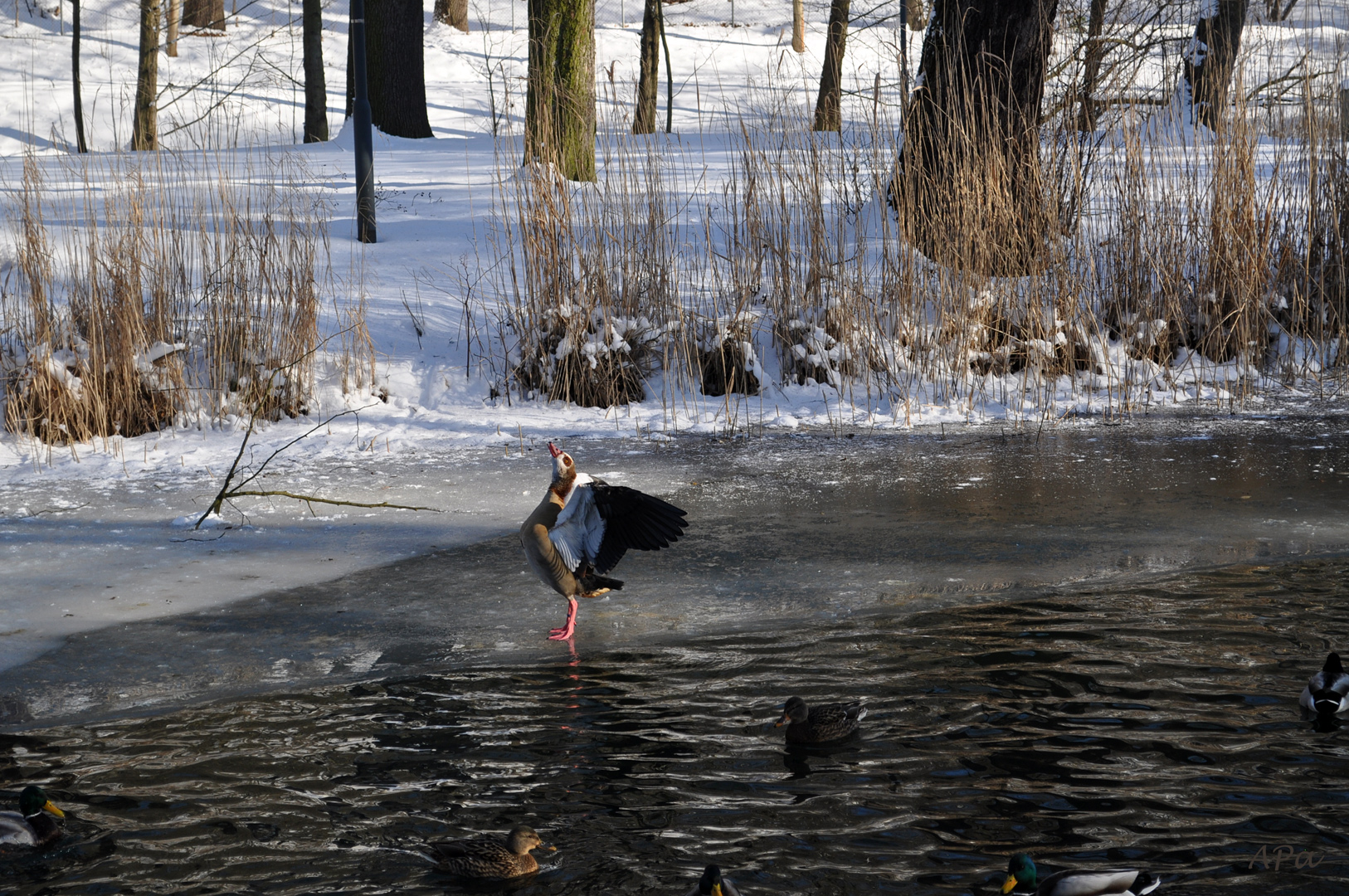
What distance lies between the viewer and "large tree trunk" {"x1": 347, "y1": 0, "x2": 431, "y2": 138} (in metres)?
14.1

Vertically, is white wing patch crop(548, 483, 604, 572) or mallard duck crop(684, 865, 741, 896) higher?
white wing patch crop(548, 483, 604, 572)

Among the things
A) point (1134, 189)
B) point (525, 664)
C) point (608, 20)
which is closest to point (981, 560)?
point (525, 664)

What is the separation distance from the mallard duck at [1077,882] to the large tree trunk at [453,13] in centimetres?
3007

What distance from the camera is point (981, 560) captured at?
5.03 m

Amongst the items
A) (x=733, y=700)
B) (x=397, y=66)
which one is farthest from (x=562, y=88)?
(x=733, y=700)

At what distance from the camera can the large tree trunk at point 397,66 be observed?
1415 cm

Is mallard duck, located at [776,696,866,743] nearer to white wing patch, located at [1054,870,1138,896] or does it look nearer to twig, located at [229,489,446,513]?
white wing patch, located at [1054,870,1138,896]

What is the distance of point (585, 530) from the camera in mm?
4430

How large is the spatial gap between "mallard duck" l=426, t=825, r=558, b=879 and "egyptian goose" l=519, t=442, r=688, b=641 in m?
1.49

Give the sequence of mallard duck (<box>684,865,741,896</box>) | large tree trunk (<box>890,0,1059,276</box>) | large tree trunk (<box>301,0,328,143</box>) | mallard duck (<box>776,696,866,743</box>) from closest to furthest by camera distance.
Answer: mallard duck (<box>684,865,741,896</box>) → mallard duck (<box>776,696,866,743</box>) → large tree trunk (<box>890,0,1059,276</box>) → large tree trunk (<box>301,0,328,143</box>)

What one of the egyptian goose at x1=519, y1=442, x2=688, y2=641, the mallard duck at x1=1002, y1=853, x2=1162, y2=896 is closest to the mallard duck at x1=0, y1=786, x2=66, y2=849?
the egyptian goose at x1=519, y1=442, x2=688, y2=641

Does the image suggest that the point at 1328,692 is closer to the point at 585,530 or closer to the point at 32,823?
the point at 585,530

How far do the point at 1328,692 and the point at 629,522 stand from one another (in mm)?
2305

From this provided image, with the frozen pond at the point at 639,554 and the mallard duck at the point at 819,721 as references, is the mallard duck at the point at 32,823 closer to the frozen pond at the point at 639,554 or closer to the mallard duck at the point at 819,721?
the frozen pond at the point at 639,554
